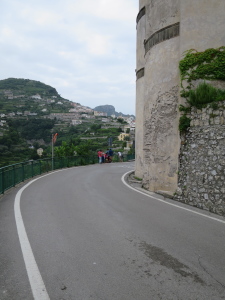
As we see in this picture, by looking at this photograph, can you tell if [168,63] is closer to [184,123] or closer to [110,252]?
[184,123]

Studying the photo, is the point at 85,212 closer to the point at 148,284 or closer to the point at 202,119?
the point at 148,284

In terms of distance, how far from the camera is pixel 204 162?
8.23 metres

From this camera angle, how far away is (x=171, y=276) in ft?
12.2

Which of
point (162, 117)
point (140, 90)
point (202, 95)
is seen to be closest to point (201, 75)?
point (202, 95)

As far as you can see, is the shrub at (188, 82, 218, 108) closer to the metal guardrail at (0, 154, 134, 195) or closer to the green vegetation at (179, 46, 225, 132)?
the green vegetation at (179, 46, 225, 132)

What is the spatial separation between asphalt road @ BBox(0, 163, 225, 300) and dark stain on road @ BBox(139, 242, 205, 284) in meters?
0.01

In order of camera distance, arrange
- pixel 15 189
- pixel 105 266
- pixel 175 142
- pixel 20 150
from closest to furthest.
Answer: pixel 105 266 → pixel 175 142 → pixel 15 189 → pixel 20 150

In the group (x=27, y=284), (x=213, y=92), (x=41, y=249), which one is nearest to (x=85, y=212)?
(x=41, y=249)

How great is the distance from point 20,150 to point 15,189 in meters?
58.4

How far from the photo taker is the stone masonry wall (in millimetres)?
7656

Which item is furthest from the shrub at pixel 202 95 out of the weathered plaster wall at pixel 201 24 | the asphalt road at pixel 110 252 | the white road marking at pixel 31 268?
the white road marking at pixel 31 268

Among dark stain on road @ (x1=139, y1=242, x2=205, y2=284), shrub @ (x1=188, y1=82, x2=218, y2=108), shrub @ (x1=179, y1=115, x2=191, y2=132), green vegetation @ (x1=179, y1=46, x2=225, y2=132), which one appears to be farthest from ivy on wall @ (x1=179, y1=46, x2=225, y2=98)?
dark stain on road @ (x1=139, y1=242, x2=205, y2=284)

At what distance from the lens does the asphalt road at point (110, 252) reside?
3.36 metres

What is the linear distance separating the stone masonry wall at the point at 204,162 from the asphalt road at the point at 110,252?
56 cm
